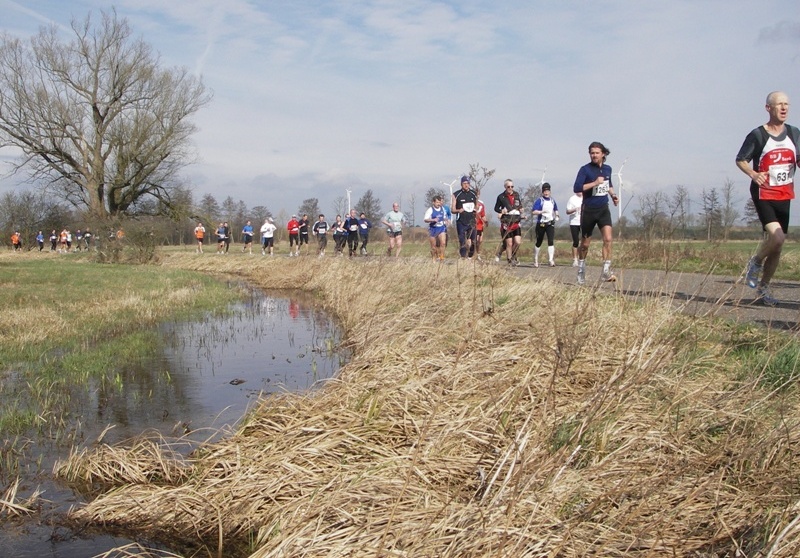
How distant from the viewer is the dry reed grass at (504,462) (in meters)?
2.77

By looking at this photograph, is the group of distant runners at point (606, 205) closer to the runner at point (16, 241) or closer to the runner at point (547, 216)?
the runner at point (547, 216)

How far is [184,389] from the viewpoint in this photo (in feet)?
20.4

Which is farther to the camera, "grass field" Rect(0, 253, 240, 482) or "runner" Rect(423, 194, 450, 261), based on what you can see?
"runner" Rect(423, 194, 450, 261)

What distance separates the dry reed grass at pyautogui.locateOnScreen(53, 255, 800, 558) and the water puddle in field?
0.74 ft

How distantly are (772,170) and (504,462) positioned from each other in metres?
5.40

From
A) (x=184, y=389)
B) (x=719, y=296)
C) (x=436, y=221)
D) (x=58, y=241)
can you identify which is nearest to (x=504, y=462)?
(x=184, y=389)

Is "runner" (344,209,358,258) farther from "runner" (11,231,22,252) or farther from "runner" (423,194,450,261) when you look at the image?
"runner" (11,231,22,252)

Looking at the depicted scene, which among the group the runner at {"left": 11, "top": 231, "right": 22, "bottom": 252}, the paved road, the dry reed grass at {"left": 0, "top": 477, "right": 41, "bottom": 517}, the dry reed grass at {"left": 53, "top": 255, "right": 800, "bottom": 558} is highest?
the runner at {"left": 11, "top": 231, "right": 22, "bottom": 252}

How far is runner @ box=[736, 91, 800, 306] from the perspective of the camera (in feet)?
22.6

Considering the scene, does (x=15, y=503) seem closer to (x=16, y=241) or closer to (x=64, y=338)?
(x=64, y=338)

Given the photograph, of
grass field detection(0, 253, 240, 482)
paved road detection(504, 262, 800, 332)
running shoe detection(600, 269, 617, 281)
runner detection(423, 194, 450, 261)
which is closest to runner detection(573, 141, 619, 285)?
paved road detection(504, 262, 800, 332)

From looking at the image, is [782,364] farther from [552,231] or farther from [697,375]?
[552,231]

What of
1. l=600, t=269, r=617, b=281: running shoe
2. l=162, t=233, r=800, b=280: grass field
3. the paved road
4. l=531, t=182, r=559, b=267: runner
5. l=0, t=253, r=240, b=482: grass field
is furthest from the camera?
l=531, t=182, r=559, b=267: runner

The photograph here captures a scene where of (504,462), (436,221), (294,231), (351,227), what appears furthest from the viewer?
(294,231)
